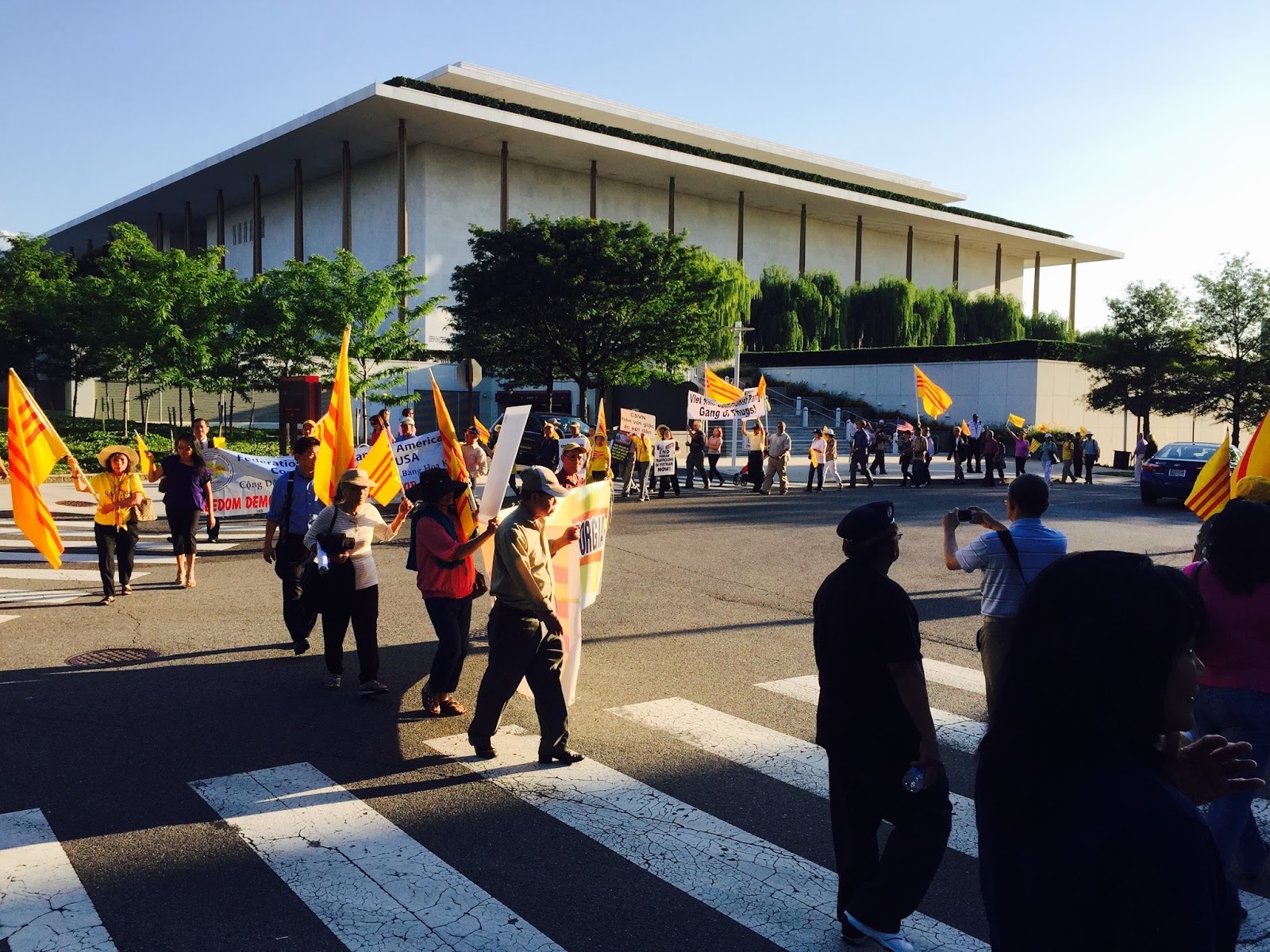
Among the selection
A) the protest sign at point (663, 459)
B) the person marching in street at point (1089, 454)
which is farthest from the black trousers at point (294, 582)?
the person marching in street at point (1089, 454)

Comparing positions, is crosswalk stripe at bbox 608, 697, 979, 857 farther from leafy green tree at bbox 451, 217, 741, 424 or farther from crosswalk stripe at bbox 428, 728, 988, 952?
leafy green tree at bbox 451, 217, 741, 424

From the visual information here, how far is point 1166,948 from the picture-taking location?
5.62 ft

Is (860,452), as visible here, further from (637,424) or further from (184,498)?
(184,498)

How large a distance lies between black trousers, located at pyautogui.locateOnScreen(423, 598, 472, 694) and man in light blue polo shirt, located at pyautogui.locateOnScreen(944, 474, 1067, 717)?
327 cm

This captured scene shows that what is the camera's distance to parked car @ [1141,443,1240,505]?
22.7 meters

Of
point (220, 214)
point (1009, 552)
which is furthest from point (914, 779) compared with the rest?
point (220, 214)

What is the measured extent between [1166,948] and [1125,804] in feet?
0.74

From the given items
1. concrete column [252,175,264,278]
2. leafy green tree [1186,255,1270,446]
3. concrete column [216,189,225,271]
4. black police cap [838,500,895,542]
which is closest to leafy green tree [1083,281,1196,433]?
leafy green tree [1186,255,1270,446]

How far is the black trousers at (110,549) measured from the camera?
1107 cm

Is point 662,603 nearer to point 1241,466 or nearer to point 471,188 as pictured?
point 1241,466

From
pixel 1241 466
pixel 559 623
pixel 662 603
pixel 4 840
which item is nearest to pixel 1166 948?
pixel 559 623

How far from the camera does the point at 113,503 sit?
1107cm

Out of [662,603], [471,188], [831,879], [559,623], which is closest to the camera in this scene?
[831,879]

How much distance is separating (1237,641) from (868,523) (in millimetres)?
1641
